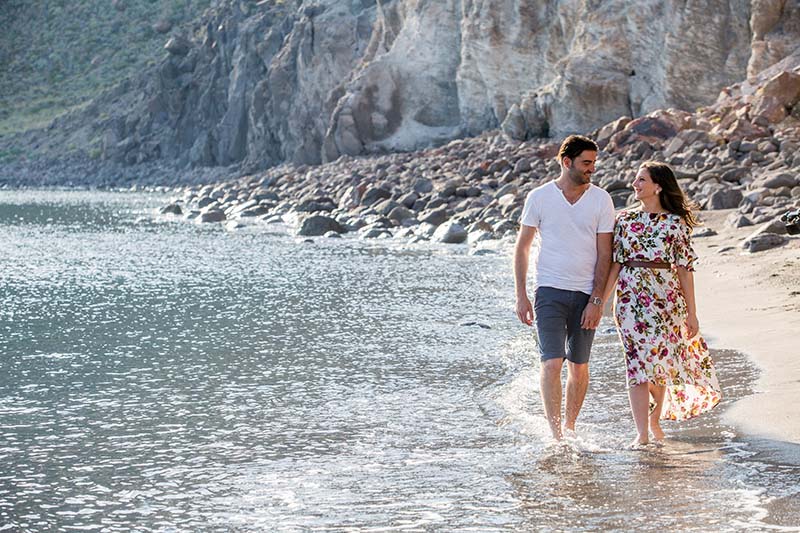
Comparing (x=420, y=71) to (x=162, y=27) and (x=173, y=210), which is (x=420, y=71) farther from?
(x=162, y=27)

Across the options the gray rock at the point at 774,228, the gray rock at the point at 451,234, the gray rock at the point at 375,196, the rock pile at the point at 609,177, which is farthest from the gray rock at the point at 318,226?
the gray rock at the point at 774,228

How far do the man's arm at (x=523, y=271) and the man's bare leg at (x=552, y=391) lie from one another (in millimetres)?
276

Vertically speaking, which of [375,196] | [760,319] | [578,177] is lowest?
[760,319]

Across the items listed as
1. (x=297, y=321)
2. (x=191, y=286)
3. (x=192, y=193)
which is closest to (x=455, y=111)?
(x=192, y=193)

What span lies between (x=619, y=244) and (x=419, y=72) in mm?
47585

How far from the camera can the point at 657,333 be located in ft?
23.2

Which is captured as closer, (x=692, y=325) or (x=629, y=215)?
(x=692, y=325)

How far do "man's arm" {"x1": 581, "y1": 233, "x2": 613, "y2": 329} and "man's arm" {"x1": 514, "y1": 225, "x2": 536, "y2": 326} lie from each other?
1.06ft

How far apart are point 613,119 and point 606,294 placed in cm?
3176

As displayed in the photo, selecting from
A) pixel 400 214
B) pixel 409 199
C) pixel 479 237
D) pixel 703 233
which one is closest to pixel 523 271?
pixel 703 233

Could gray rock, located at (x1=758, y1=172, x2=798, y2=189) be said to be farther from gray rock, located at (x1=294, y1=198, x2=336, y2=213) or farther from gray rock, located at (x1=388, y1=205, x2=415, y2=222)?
gray rock, located at (x1=294, y1=198, x2=336, y2=213)

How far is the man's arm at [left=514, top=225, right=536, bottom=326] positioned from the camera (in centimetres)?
712

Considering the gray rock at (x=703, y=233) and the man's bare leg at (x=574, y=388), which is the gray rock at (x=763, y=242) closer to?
the gray rock at (x=703, y=233)

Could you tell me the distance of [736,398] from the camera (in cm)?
821
